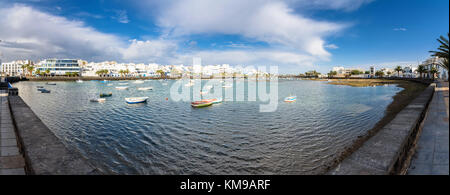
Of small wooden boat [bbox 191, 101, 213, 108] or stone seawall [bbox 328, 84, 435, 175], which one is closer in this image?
stone seawall [bbox 328, 84, 435, 175]

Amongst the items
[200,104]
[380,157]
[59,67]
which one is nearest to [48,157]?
[380,157]

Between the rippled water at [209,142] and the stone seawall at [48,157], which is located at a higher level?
the stone seawall at [48,157]

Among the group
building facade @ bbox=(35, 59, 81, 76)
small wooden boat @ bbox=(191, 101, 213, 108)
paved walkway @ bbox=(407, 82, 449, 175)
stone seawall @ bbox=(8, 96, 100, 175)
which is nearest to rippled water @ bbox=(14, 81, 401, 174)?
stone seawall @ bbox=(8, 96, 100, 175)

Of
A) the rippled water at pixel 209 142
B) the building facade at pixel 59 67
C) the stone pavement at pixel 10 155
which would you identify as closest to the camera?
the stone pavement at pixel 10 155

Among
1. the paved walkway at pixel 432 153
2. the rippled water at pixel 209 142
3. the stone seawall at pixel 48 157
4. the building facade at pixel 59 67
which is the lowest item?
the rippled water at pixel 209 142

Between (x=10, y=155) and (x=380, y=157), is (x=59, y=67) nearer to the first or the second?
(x=10, y=155)

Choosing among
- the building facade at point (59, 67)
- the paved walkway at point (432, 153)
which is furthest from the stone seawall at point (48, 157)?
the building facade at point (59, 67)

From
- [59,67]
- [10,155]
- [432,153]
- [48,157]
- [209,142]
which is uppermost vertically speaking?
[59,67]

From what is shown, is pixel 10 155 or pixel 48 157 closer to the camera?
pixel 48 157

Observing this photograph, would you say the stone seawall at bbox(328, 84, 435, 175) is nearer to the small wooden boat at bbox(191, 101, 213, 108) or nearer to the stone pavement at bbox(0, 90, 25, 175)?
the stone pavement at bbox(0, 90, 25, 175)

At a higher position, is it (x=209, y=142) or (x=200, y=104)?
(x=200, y=104)

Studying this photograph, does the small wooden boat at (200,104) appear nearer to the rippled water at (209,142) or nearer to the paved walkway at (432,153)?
the rippled water at (209,142)
